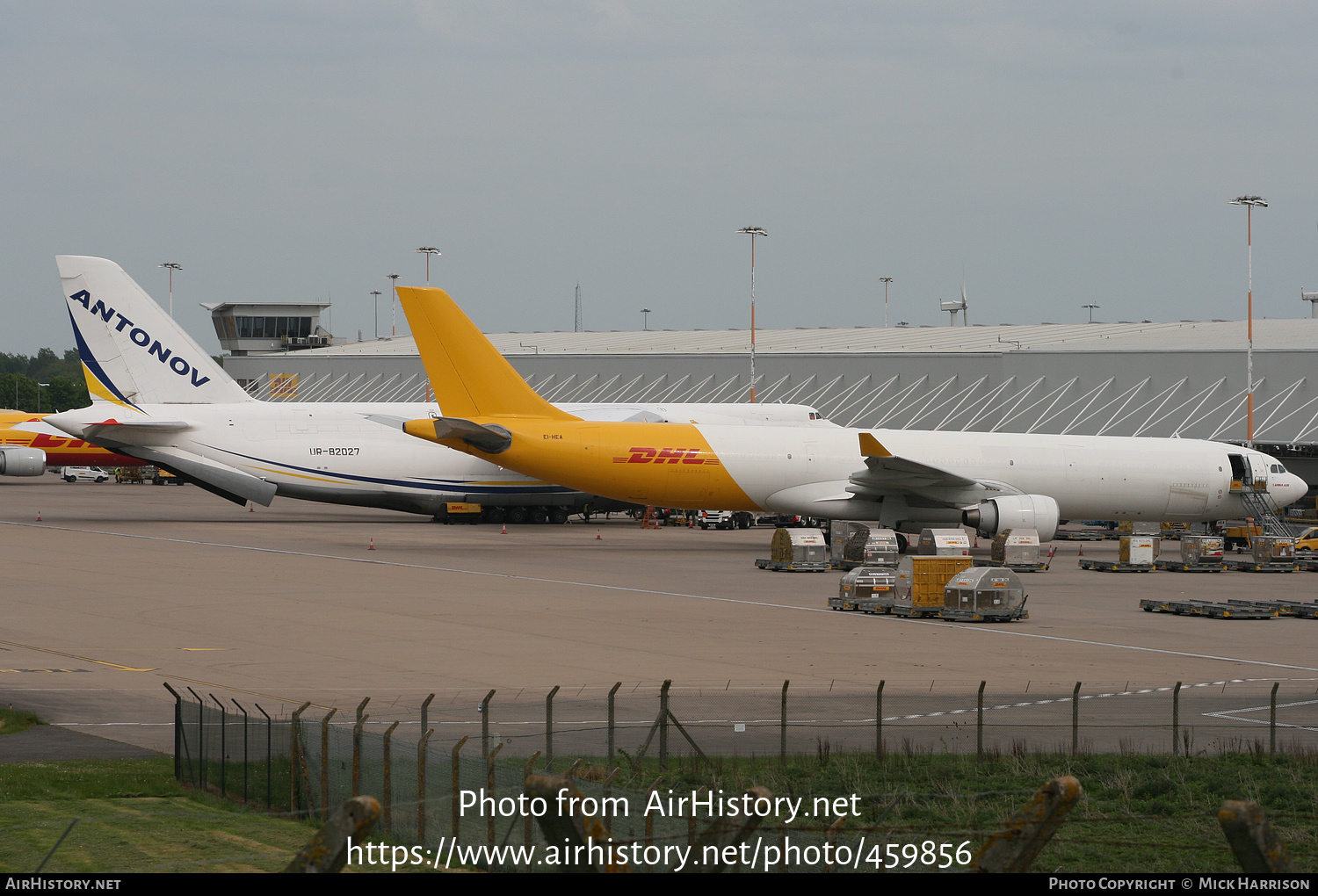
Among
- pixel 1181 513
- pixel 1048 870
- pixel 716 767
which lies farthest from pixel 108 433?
pixel 1048 870

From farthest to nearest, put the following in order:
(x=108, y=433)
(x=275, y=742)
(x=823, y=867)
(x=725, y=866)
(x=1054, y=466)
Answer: (x=108, y=433), (x=1054, y=466), (x=275, y=742), (x=823, y=867), (x=725, y=866)

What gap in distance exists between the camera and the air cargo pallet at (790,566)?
4069cm

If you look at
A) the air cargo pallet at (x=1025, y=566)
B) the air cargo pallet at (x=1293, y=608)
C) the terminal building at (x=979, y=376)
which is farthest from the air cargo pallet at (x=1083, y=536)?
the air cargo pallet at (x=1293, y=608)

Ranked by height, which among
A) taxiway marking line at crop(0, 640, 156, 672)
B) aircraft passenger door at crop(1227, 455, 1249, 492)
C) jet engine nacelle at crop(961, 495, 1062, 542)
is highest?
aircraft passenger door at crop(1227, 455, 1249, 492)

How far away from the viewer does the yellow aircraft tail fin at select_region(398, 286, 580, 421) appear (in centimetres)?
4731

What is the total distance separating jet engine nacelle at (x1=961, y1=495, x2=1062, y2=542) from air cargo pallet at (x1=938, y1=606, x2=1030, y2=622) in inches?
545

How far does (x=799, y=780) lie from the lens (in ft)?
48.5

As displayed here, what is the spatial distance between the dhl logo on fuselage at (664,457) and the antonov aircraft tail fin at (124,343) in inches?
930

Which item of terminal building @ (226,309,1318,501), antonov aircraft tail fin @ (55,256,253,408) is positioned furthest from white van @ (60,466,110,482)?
antonov aircraft tail fin @ (55,256,253,408)

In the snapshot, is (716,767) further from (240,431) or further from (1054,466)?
(240,431)

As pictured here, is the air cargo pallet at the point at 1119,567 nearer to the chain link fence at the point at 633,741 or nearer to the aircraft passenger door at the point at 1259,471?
the aircraft passenger door at the point at 1259,471

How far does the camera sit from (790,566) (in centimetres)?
4066

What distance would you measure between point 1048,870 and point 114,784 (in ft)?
32.3

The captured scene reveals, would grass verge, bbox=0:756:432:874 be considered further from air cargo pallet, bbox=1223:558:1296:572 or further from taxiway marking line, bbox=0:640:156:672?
air cargo pallet, bbox=1223:558:1296:572
